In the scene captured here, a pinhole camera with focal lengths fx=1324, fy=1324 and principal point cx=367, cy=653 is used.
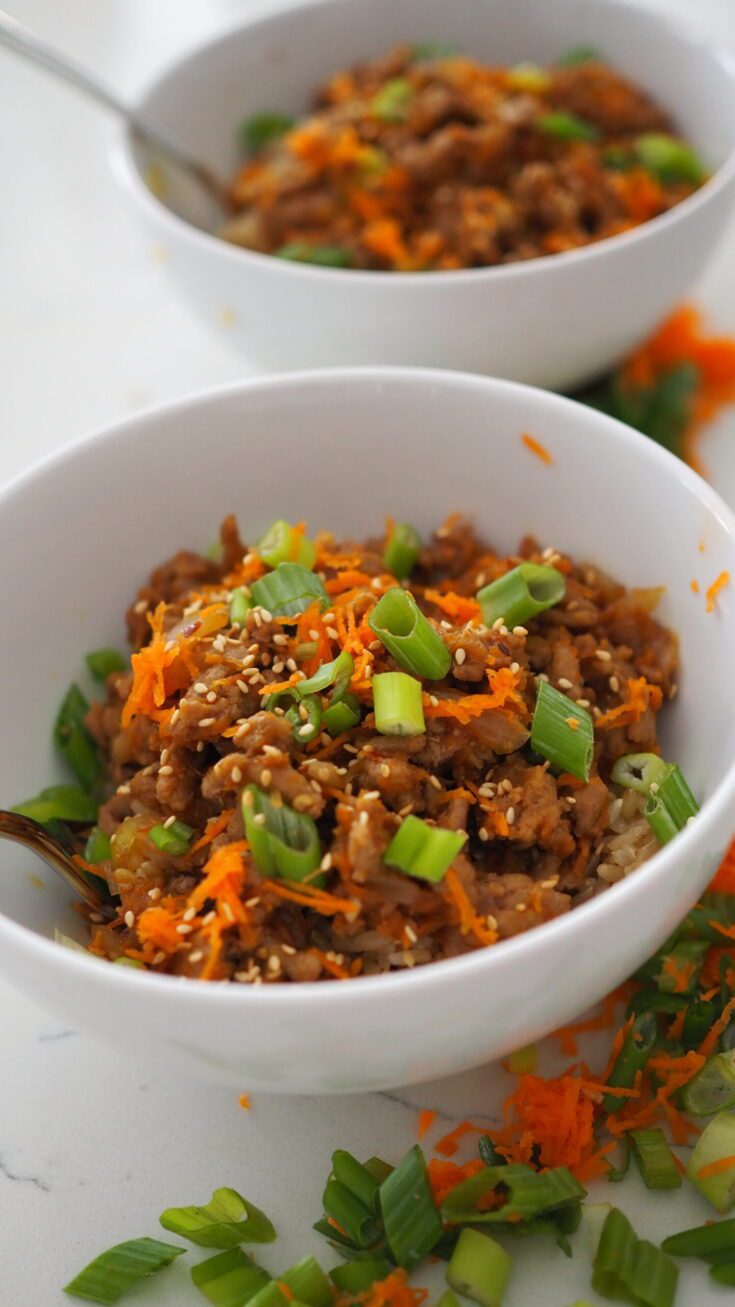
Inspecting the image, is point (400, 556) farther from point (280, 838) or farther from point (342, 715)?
point (280, 838)

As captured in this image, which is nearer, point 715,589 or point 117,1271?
point 117,1271

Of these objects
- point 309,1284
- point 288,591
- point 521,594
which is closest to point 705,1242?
point 309,1284

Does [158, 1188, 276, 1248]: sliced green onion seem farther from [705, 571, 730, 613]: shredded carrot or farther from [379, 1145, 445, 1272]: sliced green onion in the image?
[705, 571, 730, 613]: shredded carrot

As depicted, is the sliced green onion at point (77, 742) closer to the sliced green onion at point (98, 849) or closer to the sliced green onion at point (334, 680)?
the sliced green onion at point (98, 849)

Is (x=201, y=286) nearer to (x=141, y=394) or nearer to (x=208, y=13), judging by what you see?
(x=141, y=394)

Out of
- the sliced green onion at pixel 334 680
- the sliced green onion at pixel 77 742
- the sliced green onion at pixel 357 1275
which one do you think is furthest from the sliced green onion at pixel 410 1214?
the sliced green onion at pixel 77 742

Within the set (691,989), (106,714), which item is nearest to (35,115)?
(106,714)
